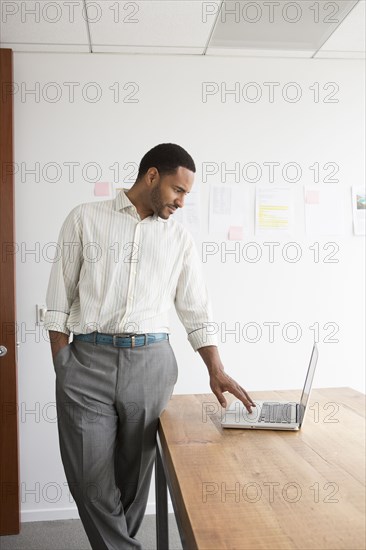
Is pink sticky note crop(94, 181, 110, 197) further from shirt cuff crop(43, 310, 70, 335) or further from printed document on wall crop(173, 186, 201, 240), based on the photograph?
shirt cuff crop(43, 310, 70, 335)

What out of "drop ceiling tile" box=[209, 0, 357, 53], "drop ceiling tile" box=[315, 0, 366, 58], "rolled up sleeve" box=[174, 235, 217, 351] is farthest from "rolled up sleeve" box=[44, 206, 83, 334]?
"drop ceiling tile" box=[315, 0, 366, 58]

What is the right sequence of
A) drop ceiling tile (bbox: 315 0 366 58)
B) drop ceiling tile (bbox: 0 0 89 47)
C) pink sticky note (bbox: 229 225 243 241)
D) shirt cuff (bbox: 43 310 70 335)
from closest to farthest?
shirt cuff (bbox: 43 310 70 335) < drop ceiling tile (bbox: 0 0 89 47) < drop ceiling tile (bbox: 315 0 366 58) < pink sticky note (bbox: 229 225 243 241)

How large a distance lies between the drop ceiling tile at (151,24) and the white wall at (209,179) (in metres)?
0.15

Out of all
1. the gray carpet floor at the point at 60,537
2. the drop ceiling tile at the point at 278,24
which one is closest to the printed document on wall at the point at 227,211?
the drop ceiling tile at the point at 278,24

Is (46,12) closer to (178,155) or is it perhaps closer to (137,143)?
(137,143)

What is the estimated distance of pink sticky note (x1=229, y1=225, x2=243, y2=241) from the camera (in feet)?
10.1

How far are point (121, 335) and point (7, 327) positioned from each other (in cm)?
Answer: 105

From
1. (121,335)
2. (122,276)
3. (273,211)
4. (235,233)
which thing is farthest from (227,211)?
(121,335)

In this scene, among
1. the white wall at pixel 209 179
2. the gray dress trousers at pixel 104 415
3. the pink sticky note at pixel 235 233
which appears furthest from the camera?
the pink sticky note at pixel 235 233

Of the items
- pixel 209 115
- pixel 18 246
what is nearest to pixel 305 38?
pixel 209 115

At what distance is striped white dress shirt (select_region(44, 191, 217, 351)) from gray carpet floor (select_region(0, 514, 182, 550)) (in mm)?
1195

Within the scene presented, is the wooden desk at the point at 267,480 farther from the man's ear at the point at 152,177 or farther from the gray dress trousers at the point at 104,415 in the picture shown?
the man's ear at the point at 152,177

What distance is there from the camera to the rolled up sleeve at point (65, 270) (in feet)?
6.78

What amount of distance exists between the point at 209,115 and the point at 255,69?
0.33 metres
